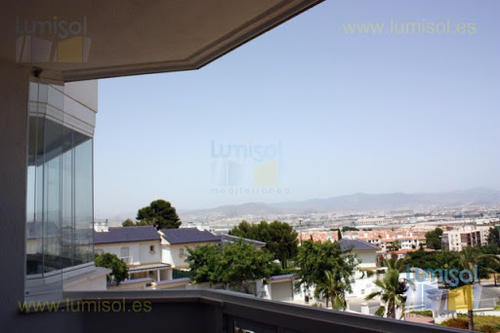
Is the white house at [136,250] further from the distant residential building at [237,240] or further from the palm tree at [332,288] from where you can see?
the palm tree at [332,288]

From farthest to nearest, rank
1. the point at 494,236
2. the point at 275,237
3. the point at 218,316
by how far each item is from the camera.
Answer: the point at 275,237
the point at 494,236
the point at 218,316

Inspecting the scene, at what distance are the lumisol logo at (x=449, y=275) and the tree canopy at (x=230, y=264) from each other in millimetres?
5685

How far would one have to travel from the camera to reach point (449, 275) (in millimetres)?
11867

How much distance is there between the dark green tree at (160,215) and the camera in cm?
2178

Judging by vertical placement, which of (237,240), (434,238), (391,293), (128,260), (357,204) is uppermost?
(357,204)

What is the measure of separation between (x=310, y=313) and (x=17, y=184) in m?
1.49

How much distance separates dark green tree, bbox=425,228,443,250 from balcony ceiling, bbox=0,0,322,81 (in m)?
11.7

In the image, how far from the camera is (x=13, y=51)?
1696 mm

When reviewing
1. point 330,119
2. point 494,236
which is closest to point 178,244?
point 494,236

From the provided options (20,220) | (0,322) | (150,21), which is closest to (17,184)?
(20,220)

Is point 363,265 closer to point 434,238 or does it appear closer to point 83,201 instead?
point 434,238

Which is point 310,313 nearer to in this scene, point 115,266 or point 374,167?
point 115,266

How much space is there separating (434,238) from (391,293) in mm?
2937

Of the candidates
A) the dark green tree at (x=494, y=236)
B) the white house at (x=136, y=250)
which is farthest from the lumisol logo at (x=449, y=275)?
the white house at (x=136, y=250)
